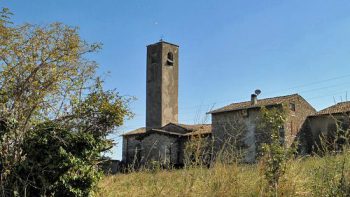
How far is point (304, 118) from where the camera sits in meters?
34.1

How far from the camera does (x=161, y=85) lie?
43156 mm

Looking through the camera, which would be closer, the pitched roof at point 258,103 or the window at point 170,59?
the pitched roof at point 258,103

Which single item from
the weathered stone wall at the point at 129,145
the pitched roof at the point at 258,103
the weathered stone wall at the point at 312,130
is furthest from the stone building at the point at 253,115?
the weathered stone wall at the point at 129,145

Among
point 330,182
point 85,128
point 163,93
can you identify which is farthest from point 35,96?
point 163,93

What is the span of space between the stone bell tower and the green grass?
35483 millimetres

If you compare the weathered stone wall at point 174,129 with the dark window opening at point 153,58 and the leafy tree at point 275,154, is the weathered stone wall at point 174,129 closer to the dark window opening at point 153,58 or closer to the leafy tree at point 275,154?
the dark window opening at point 153,58

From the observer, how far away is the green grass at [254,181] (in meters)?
5.46

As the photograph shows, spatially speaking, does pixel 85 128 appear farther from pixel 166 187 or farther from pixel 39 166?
pixel 166 187

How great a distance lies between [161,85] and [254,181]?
37.2 m

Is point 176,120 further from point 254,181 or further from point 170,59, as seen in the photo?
point 254,181

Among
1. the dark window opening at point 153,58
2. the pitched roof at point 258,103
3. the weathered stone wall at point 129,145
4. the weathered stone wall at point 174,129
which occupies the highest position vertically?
the dark window opening at point 153,58

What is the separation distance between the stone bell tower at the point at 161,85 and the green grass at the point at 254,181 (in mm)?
35483

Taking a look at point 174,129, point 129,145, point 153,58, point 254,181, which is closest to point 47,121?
point 254,181

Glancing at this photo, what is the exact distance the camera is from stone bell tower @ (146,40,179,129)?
4300cm
